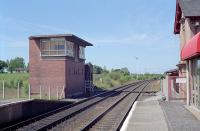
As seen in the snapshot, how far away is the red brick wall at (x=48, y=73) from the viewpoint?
127 ft

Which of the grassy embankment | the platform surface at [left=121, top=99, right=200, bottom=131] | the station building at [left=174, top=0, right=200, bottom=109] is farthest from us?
the grassy embankment

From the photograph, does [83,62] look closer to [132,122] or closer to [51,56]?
[51,56]

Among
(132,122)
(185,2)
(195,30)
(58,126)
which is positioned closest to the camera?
(132,122)

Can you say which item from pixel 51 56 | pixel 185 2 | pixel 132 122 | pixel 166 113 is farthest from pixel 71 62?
pixel 132 122

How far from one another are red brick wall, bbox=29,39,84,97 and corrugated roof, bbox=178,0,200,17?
49.0 ft

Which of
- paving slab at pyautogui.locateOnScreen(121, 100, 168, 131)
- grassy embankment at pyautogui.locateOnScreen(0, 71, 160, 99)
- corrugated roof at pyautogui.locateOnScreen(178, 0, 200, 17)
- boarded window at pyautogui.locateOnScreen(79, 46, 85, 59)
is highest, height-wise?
corrugated roof at pyautogui.locateOnScreen(178, 0, 200, 17)

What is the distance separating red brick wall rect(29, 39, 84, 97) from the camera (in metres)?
38.8

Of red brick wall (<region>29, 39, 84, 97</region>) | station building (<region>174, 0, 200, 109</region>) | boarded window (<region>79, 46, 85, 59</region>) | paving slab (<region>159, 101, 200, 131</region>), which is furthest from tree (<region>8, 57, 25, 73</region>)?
paving slab (<region>159, 101, 200, 131</region>)

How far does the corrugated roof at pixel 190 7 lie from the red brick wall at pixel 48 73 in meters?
14.9

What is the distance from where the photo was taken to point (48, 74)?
130ft

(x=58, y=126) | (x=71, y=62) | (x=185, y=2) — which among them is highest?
(x=185, y=2)

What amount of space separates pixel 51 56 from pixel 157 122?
969 inches

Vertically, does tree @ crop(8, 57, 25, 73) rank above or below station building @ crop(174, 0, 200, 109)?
above

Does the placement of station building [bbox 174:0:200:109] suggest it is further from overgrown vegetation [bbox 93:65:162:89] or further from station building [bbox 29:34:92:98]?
overgrown vegetation [bbox 93:65:162:89]
